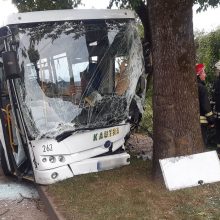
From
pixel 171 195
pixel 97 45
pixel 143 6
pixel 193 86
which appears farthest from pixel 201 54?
pixel 171 195

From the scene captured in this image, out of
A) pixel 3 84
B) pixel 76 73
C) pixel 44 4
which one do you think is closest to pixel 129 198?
pixel 76 73

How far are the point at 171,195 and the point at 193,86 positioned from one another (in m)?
1.50

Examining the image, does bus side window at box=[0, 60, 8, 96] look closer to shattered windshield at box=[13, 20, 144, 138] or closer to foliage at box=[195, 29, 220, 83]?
shattered windshield at box=[13, 20, 144, 138]

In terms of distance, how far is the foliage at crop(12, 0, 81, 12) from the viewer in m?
9.35

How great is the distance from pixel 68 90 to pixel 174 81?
1817mm

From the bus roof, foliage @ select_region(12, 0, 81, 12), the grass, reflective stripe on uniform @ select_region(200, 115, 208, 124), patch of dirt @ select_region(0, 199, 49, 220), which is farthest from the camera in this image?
foliage @ select_region(12, 0, 81, 12)

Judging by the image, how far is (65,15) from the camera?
22.8 ft

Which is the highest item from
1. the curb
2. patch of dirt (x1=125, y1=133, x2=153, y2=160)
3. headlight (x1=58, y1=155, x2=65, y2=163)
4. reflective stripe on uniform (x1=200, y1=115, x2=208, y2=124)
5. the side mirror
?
the side mirror

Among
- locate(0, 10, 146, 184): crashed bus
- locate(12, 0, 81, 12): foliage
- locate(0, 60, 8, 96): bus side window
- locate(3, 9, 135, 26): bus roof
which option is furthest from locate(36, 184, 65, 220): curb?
locate(12, 0, 81, 12): foliage

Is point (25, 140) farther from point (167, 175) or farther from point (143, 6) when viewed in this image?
point (143, 6)

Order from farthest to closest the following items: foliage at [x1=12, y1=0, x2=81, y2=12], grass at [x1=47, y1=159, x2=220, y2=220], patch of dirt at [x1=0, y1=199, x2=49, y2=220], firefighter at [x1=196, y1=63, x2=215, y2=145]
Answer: foliage at [x1=12, y1=0, x2=81, y2=12] → firefighter at [x1=196, y1=63, x2=215, y2=145] → patch of dirt at [x1=0, y1=199, x2=49, y2=220] → grass at [x1=47, y1=159, x2=220, y2=220]

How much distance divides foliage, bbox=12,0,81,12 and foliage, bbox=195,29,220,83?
3.78 meters

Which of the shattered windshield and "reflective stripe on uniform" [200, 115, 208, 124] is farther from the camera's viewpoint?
"reflective stripe on uniform" [200, 115, 208, 124]

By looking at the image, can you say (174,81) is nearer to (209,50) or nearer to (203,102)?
(203,102)
